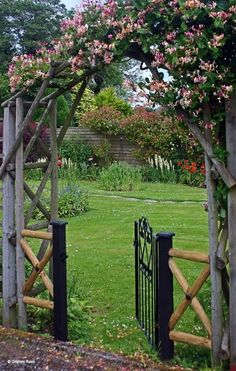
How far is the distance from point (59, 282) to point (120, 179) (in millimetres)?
9922

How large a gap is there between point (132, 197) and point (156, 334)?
853cm

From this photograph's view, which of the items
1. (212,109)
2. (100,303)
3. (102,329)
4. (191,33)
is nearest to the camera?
(191,33)

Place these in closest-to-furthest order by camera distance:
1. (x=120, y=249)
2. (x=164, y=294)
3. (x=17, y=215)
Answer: (x=164, y=294), (x=17, y=215), (x=120, y=249)

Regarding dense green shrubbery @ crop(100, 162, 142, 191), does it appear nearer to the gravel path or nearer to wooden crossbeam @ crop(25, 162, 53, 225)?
wooden crossbeam @ crop(25, 162, 53, 225)

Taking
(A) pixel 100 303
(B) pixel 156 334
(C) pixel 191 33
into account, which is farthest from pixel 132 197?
(C) pixel 191 33

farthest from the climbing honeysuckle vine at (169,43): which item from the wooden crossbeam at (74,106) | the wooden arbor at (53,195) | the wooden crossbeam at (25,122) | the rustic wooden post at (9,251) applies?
the rustic wooden post at (9,251)

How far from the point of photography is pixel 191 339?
373 cm

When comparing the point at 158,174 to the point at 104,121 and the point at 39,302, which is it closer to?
the point at 104,121

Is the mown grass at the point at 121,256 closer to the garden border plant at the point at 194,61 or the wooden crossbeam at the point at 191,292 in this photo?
the wooden crossbeam at the point at 191,292

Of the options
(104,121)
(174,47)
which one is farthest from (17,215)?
(104,121)

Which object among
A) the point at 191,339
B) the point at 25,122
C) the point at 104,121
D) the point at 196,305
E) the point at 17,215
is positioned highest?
the point at 104,121

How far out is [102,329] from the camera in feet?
14.8

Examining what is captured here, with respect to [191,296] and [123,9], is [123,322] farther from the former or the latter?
[123,9]

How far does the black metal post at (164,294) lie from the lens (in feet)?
12.5
